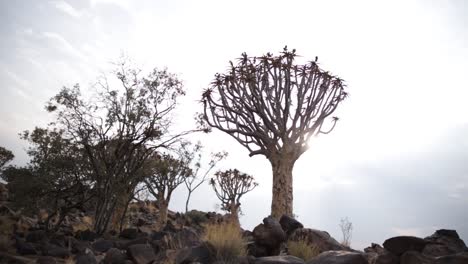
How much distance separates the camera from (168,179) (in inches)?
976

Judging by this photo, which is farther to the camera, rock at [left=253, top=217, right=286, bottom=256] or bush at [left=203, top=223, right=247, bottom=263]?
rock at [left=253, top=217, right=286, bottom=256]

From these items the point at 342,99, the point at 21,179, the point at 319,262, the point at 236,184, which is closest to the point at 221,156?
the point at 236,184

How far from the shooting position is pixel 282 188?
39.9 feet

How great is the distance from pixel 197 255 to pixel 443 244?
4377mm

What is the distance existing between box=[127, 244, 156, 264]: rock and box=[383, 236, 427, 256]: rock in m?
4.82

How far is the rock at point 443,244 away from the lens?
223 inches

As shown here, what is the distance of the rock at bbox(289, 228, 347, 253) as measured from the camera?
7.64 metres

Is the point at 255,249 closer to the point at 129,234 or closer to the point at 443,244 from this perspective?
the point at 443,244

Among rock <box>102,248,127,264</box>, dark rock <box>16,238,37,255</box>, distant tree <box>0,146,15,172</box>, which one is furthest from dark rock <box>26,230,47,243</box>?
distant tree <box>0,146,15,172</box>

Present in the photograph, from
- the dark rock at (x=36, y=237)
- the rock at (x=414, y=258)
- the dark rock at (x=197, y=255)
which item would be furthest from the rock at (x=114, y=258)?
the rock at (x=414, y=258)

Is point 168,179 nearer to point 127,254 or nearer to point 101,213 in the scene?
point 101,213

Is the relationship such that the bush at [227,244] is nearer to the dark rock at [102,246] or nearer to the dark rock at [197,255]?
the dark rock at [197,255]

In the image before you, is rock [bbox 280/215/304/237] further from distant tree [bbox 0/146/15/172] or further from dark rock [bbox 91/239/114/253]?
distant tree [bbox 0/146/15/172]

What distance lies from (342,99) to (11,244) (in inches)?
497
